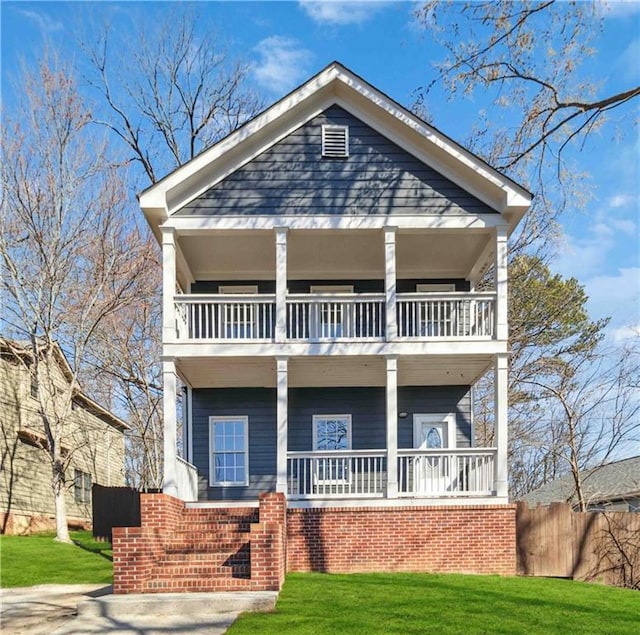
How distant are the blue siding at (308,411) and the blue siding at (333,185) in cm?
425

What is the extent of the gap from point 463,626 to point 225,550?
4219mm

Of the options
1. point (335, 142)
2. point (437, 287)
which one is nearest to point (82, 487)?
point (437, 287)

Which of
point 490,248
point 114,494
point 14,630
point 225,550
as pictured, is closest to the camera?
point 14,630

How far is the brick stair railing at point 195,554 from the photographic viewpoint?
30.3 ft

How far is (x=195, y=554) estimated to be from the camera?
1009 centimetres

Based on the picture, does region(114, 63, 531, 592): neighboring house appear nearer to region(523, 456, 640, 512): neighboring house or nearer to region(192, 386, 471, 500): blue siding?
region(192, 386, 471, 500): blue siding

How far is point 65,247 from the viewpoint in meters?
19.4

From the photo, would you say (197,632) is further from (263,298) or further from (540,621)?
(263,298)

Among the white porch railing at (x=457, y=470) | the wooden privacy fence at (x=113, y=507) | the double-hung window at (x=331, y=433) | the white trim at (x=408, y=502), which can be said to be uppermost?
the double-hung window at (x=331, y=433)

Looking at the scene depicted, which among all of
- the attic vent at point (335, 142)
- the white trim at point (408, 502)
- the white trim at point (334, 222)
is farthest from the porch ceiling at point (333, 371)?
the attic vent at point (335, 142)

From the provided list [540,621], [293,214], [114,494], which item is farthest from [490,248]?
[114,494]

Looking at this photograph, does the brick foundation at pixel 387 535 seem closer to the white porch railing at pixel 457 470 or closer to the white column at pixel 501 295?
the white porch railing at pixel 457 470

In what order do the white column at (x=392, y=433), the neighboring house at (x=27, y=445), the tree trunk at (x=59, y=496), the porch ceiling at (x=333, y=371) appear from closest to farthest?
the white column at (x=392, y=433) → the porch ceiling at (x=333, y=371) → the tree trunk at (x=59, y=496) → the neighboring house at (x=27, y=445)

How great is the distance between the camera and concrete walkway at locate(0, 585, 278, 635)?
7910 mm
